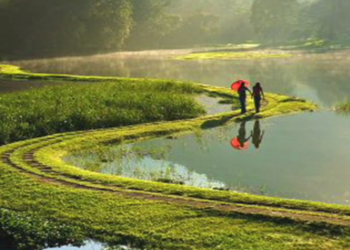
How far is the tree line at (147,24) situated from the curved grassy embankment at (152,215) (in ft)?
216

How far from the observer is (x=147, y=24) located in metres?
104

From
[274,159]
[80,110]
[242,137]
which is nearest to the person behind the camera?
[274,159]

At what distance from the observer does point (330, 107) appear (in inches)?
1184

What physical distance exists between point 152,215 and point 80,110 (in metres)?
12.6

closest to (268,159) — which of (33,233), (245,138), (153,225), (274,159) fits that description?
(274,159)

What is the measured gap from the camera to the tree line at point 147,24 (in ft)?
252

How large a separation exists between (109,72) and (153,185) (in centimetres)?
4073

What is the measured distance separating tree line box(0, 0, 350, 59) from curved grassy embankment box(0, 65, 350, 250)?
65.8m

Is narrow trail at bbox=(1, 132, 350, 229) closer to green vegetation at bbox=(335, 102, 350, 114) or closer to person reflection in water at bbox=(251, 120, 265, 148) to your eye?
person reflection in water at bbox=(251, 120, 265, 148)

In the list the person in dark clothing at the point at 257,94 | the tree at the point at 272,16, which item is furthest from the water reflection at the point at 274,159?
the tree at the point at 272,16

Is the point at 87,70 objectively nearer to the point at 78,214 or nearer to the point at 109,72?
the point at 109,72

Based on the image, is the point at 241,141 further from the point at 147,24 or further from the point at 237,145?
the point at 147,24

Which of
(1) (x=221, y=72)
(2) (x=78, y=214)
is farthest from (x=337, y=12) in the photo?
(2) (x=78, y=214)

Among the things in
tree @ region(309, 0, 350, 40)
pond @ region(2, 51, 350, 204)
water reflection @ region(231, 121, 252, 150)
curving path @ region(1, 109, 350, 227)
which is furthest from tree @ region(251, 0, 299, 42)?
curving path @ region(1, 109, 350, 227)
